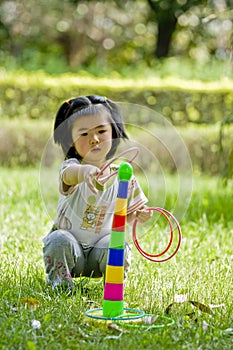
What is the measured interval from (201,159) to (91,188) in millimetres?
5039

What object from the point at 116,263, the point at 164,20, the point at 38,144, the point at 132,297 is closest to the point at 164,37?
the point at 164,20

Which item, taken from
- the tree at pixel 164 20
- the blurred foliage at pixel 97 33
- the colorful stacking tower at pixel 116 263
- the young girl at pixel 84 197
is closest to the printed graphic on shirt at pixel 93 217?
the young girl at pixel 84 197

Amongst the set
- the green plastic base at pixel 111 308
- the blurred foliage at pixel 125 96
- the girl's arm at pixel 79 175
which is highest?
the blurred foliage at pixel 125 96

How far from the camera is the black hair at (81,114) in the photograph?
2.76m

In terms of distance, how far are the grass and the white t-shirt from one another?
223 mm

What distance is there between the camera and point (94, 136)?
2.73 m

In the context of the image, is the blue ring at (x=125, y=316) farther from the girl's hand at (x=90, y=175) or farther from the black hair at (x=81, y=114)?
the black hair at (x=81, y=114)

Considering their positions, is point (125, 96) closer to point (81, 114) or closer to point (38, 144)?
point (38, 144)

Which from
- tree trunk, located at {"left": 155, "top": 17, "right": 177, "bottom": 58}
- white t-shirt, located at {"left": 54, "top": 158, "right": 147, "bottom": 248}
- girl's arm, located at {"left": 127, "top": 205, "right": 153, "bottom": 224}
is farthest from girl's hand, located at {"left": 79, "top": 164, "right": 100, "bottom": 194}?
tree trunk, located at {"left": 155, "top": 17, "right": 177, "bottom": 58}

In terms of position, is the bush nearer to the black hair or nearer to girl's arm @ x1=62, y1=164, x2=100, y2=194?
the black hair

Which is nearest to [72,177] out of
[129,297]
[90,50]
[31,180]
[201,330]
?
[129,297]

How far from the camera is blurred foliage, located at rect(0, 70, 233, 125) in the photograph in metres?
8.65

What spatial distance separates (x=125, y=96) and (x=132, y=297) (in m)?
6.22

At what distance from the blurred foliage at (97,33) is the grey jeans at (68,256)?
957 cm
